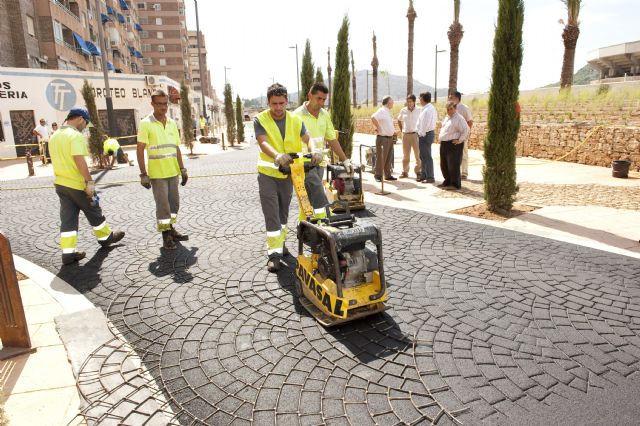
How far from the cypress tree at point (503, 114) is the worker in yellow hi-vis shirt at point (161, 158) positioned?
17.7 feet

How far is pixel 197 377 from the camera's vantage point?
2.95m

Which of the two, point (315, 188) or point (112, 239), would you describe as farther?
point (112, 239)

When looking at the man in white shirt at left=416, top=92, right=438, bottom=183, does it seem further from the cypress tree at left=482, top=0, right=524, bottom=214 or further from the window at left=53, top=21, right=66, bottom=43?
the window at left=53, top=21, right=66, bottom=43

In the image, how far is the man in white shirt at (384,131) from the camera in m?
9.84

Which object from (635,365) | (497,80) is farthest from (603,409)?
(497,80)

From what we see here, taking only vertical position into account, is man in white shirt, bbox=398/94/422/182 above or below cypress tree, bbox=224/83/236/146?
below

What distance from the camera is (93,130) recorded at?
15.9 m

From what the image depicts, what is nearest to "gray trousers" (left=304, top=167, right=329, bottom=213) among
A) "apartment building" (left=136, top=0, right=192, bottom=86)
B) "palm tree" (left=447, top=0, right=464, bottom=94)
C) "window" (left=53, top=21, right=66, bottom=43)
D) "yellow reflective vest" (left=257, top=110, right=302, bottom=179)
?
"yellow reflective vest" (left=257, top=110, right=302, bottom=179)

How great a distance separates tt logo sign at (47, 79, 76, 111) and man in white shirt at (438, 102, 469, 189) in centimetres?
2374

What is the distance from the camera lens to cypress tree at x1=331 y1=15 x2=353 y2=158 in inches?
416

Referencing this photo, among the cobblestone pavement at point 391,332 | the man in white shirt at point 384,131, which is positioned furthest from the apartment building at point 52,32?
the cobblestone pavement at point 391,332

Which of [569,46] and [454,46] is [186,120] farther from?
[569,46]

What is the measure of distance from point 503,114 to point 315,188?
4149 mm

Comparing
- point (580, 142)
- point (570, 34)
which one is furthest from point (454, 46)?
point (580, 142)
